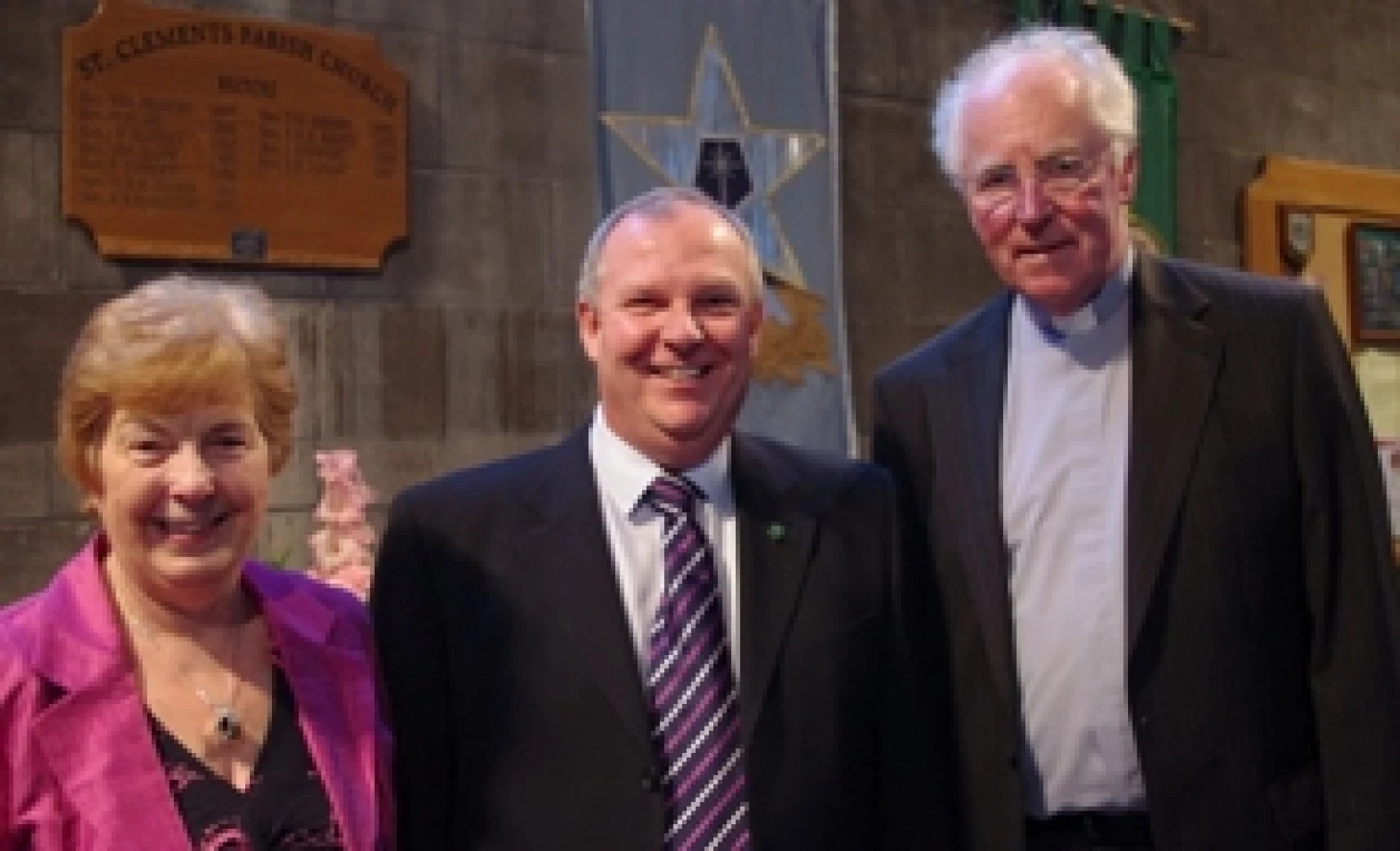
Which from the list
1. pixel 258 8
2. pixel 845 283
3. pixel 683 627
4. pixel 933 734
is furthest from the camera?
pixel 845 283

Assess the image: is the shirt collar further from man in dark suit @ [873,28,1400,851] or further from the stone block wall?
the stone block wall

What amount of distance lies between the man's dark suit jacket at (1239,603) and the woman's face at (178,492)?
944mm

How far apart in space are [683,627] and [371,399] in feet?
8.19

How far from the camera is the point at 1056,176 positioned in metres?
1.92

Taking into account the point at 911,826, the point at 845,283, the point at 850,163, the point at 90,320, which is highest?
the point at 850,163

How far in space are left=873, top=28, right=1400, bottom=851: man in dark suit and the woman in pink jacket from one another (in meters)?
0.83

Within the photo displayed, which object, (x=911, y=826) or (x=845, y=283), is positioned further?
(x=845, y=283)

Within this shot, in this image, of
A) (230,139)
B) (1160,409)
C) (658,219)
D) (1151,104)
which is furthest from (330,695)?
(1151,104)

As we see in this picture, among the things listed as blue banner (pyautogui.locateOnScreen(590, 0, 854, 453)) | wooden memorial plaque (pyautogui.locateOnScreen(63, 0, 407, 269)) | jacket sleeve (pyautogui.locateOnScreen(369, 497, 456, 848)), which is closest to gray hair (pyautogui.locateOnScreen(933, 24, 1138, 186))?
jacket sleeve (pyautogui.locateOnScreen(369, 497, 456, 848))

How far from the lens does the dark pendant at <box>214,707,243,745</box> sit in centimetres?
148

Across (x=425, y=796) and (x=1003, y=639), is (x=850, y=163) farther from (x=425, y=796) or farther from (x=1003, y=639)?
(x=425, y=796)

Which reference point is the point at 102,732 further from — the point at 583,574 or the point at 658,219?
the point at 658,219

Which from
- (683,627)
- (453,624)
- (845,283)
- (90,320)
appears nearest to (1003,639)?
(683,627)

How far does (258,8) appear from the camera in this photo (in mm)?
3861
